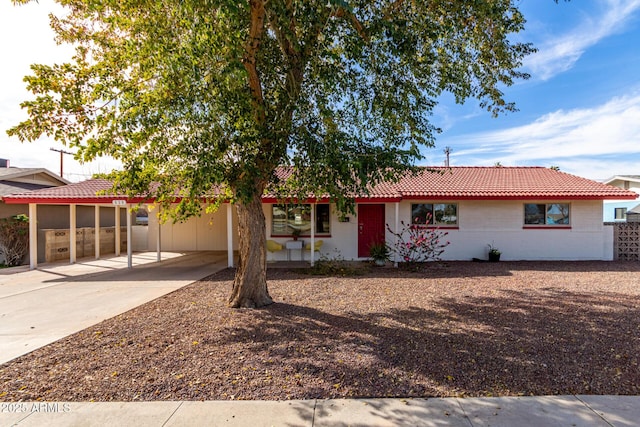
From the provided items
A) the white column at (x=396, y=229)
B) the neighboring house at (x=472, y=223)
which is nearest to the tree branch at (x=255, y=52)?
the neighboring house at (x=472, y=223)

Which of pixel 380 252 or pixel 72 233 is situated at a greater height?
pixel 72 233

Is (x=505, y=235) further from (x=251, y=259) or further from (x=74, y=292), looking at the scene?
(x=74, y=292)

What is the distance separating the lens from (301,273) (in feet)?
34.9

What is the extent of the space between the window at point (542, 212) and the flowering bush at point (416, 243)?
3.34m

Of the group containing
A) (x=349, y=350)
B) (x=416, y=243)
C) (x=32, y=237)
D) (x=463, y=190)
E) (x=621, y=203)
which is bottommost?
(x=349, y=350)

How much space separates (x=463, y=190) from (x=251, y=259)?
9.66m

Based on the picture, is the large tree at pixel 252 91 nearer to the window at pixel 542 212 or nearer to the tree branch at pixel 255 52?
the tree branch at pixel 255 52

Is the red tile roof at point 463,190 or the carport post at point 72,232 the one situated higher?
the red tile roof at point 463,190

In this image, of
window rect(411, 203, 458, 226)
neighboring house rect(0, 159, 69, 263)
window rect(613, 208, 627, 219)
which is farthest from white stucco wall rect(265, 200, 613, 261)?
window rect(613, 208, 627, 219)

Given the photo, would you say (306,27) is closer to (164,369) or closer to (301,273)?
(164,369)

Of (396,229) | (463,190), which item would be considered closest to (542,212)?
(463,190)

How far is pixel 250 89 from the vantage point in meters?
5.60

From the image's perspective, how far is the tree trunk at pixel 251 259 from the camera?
20.9 feet

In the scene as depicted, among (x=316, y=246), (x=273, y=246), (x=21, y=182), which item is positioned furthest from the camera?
(x=21, y=182)
